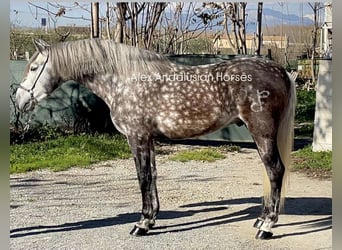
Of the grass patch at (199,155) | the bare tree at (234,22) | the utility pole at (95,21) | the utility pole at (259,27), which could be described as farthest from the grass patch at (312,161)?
the utility pole at (95,21)

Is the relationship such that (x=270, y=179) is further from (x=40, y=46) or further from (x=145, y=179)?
(x=40, y=46)

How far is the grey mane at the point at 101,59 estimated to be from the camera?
3465 millimetres

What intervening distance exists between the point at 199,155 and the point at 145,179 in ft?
Result: 2.54

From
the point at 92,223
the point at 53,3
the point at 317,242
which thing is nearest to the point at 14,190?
the point at 92,223

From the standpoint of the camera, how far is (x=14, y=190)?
3771 millimetres

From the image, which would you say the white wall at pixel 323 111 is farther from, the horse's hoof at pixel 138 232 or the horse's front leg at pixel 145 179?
the horse's hoof at pixel 138 232

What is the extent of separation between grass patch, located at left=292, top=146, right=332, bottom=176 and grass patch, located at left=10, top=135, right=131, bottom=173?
142 centimetres

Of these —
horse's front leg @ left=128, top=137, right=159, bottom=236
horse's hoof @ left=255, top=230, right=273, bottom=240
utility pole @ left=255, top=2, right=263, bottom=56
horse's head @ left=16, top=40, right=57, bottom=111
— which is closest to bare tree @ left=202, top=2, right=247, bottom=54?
utility pole @ left=255, top=2, right=263, bottom=56

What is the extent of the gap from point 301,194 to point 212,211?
2.42 feet

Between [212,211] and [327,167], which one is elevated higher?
[327,167]

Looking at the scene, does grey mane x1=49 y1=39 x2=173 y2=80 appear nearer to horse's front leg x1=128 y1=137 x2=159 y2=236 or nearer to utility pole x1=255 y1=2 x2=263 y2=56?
horse's front leg x1=128 y1=137 x2=159 y2=236

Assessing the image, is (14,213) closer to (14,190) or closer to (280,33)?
(14,190)

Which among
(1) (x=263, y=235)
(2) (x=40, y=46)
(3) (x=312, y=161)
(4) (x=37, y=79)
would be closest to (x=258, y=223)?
(1) (x=263, y=235)

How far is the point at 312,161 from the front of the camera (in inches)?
168
